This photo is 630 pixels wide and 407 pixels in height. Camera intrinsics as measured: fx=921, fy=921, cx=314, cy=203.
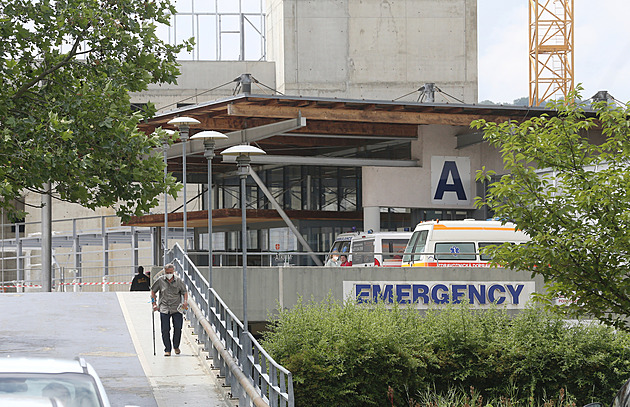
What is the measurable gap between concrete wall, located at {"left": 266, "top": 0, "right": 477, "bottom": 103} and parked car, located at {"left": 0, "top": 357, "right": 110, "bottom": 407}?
49.4 metres

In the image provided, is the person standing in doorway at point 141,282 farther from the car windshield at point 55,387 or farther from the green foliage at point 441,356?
the car windshield at point 55,387

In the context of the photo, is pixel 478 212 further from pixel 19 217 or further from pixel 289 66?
pixel 19 217

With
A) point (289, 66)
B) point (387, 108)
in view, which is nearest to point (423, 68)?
point (289, 66)

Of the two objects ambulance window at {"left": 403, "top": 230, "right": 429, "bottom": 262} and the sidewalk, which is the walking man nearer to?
the sidewalk

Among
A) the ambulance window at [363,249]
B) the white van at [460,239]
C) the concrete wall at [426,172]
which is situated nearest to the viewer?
the white van at [460,239]

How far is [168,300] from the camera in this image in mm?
18062

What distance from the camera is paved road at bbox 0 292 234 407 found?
15.2 metres

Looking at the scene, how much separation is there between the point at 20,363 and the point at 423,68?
50916 mm

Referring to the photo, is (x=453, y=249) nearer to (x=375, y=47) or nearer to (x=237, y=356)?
(x=237, y=356)

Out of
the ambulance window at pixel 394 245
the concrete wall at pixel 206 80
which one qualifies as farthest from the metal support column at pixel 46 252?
the concrete wall at pixel 206 80

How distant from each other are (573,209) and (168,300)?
786cm

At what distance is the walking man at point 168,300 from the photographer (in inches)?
709

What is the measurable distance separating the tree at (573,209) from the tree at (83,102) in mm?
6125

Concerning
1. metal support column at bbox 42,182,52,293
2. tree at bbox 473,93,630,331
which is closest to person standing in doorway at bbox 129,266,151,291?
metal support column at bbox 42,182,52,293
